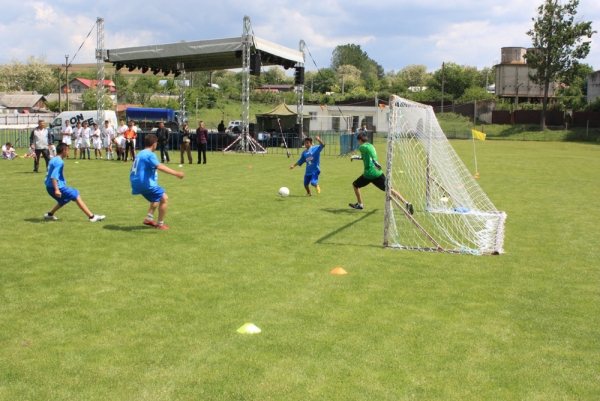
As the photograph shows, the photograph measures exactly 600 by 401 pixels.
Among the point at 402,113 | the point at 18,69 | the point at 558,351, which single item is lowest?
the point at 558,351

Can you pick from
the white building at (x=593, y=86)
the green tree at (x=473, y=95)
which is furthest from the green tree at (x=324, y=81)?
the white building at (x=593, y=86)

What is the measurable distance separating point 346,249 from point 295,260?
1.10m

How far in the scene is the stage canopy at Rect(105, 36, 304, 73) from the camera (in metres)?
31.0

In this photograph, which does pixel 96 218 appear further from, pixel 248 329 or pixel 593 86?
pixel 593 86

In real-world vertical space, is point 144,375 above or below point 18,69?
below

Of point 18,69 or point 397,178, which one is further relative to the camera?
point 18,69

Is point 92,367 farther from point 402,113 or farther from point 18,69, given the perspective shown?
point 18,69

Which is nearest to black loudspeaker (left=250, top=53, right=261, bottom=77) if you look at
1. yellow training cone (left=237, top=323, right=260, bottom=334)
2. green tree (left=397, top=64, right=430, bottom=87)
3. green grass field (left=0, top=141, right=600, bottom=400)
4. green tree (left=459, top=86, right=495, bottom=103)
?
green grass field (left=0, top=141, right=600, bottom=400)

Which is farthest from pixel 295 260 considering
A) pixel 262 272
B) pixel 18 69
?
pixel 18 69

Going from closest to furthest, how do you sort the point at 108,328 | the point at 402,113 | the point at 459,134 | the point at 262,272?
the point at 108,328
the point at 262,272
the point at 402,113
the point at 459,134

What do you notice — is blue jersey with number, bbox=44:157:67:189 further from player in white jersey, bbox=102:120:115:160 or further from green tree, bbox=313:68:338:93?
green tree, bbox=313:68:338:93

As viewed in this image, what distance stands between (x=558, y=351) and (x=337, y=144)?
117 feet

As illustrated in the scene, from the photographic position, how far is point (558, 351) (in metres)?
5.07

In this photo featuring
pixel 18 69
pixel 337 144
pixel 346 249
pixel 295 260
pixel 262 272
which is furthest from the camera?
pixel 18 69
